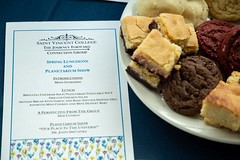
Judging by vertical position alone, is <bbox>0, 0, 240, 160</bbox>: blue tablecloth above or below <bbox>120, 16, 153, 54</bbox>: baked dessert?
below

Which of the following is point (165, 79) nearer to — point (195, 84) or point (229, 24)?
point (195, 84)

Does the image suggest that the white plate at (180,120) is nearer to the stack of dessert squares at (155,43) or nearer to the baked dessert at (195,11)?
the stack of dessert squares at (155,43)

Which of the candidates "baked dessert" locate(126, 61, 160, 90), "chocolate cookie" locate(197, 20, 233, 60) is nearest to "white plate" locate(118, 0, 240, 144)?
"baked dessert" locate(126, 61, 160, 90)

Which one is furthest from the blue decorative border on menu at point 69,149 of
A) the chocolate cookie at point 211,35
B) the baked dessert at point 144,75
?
the chocolate cookie at point 211,35

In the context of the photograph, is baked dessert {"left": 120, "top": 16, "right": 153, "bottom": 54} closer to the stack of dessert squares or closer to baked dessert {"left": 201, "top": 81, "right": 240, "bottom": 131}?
the stack of dessert squares

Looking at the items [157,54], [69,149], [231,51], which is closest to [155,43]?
[157,54]

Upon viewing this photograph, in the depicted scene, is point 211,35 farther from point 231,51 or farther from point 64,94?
→ point 64,94
